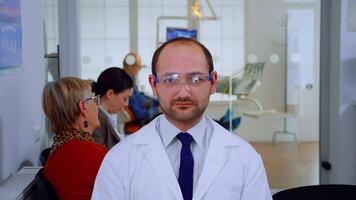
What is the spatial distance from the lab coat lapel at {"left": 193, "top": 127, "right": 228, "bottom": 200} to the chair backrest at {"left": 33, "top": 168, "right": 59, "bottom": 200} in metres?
0.79

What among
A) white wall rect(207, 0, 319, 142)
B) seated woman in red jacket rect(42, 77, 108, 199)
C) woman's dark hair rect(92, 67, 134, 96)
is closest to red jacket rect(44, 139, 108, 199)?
seated woman in red jacket rect(42, 77, 108, 199)

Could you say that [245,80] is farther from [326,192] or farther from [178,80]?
[178,80]

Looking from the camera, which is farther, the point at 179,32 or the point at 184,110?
the point at 179,32

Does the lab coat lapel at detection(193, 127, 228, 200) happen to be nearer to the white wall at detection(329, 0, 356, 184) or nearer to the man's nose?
the man's nose

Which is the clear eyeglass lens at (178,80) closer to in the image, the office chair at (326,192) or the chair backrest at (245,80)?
the office chair at (326,192)

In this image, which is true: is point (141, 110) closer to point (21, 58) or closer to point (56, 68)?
point (56, 68)

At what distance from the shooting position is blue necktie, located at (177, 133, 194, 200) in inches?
51.6

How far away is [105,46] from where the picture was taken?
3.72 meters

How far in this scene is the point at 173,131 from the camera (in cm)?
138

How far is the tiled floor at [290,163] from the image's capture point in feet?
12.6

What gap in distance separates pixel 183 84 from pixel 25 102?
1.33 m

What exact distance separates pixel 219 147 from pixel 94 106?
3.05 feet

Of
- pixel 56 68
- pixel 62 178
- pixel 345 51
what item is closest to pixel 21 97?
pixel 62 178

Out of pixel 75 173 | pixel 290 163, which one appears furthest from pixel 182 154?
pixel 290 163
